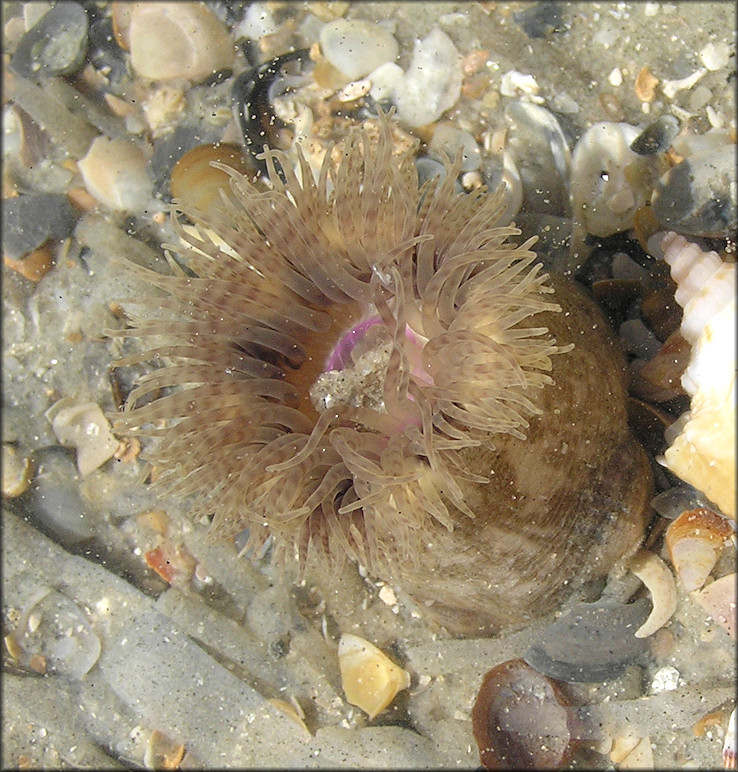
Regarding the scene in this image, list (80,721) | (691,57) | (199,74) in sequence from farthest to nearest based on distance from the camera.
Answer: (199,74), (80,721), (691,57)

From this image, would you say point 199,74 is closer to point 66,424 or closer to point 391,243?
point 391,243

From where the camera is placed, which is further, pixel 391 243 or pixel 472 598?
pixel 472 598

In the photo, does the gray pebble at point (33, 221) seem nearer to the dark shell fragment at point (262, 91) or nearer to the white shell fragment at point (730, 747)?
the dark shell fragment at point (262, 91)

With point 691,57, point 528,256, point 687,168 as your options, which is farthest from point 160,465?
point 691,57

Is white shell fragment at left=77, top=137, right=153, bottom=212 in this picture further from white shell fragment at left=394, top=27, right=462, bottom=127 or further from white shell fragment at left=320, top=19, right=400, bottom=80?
white shell fragment at left=394, top=27, right=462, bottom=127

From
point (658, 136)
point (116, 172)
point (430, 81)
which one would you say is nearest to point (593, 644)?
point (658, 136)

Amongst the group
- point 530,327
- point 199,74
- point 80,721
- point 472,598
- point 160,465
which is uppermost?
point 199,74

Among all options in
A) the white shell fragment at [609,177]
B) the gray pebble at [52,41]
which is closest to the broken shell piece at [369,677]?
the white shell fragment at [609,177]
